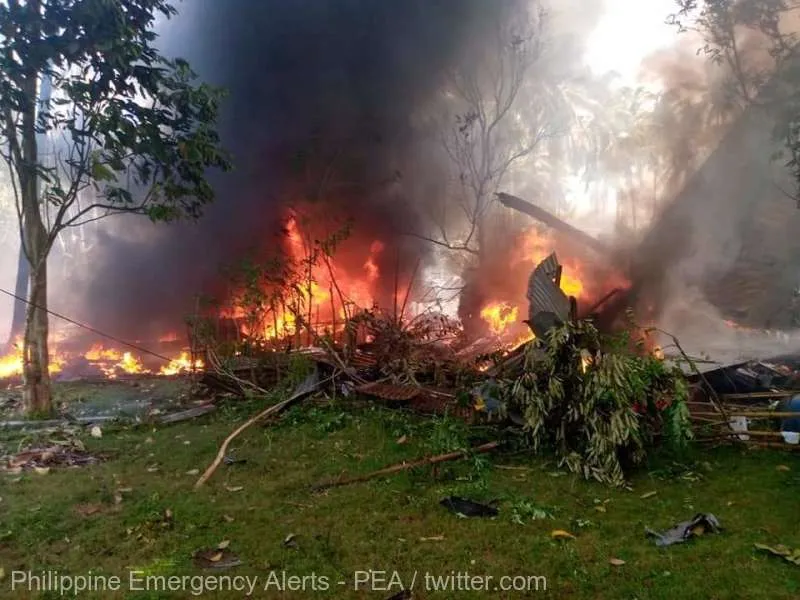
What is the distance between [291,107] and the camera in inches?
607

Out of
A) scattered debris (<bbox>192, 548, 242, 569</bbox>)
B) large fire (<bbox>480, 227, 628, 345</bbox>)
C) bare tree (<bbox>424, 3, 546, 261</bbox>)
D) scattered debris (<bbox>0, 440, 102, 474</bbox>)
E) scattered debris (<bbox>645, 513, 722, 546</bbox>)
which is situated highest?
bare tree (<bbox>424, 3, 546, 261</bbox>)

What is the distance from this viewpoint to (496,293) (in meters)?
15.0

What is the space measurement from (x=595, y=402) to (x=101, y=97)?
310 inches

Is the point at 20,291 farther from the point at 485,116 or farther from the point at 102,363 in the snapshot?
the point at 485,116

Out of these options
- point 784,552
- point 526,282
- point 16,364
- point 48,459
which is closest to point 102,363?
point 16,364

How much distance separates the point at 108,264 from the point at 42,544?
572 inches

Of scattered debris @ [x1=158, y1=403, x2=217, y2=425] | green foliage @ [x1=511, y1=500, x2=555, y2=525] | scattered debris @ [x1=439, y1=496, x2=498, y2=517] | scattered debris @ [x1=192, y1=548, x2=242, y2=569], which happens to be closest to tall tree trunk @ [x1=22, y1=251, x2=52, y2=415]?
scattered debris @ [x1=158, y1=403, x2=217, y2=425]

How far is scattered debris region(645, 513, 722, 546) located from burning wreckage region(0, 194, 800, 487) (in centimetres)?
89

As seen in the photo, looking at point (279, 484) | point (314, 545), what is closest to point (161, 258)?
point (279, 484)

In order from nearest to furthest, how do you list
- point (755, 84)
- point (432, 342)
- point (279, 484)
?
point (279, 484) → point (432, 342) → point (755, 84)

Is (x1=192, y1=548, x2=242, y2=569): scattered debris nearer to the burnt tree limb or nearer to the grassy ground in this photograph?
the grassy ground

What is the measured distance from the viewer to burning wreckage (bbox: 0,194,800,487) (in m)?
4.75

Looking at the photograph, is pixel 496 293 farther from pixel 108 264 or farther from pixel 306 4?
pixel 108 264

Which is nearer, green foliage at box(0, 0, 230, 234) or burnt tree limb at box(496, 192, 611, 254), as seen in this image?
green foliage at box(0, 0, 230, 234)
